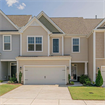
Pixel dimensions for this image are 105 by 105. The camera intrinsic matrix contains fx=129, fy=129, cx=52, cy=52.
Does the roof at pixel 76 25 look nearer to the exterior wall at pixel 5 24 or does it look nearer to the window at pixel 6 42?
the exterior wall at pixel 5 24

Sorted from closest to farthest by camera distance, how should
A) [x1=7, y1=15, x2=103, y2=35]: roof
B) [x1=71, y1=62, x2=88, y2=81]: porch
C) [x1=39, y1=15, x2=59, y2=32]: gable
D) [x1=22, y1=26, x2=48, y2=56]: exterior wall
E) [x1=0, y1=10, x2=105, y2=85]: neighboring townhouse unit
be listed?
[x1=0, y1=10, x2=105, y2=85]: neighboring townhouse unit
[x1=22, y1=26, x2=48, y2=56]: exterior wall
[x1=39, y1=15, x2=59, y2=32]: gable
[x1=7, y1=15, x2=103, y2=35]: roof
[x1=71, y1=62, x2=88, y2=81]: porch

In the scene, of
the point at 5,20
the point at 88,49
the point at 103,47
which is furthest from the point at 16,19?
the point at 103,47

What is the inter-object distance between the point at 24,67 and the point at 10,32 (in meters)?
4.55

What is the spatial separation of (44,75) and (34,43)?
3848 mm

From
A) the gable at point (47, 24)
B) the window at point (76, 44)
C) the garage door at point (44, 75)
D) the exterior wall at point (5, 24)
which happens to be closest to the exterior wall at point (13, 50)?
the exterior wall at point (5, 24)

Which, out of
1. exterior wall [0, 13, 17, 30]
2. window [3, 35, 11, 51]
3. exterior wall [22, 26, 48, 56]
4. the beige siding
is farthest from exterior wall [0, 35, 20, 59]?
the beige siding

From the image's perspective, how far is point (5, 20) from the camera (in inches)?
628

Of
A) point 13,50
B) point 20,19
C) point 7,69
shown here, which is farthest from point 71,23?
point 7,69

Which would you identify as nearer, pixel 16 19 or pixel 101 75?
pixel 101 75

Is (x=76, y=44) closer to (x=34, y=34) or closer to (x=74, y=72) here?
(x=74, y=72)

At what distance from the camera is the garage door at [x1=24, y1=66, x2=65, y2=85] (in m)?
14.3

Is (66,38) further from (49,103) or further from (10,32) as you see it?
(49,103)

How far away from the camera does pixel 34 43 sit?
15000 mm

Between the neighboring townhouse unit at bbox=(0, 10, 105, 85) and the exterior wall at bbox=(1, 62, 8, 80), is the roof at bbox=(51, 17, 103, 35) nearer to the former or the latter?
the neighboring townhouse unit at bbox=(0, 10, 105, 85)
